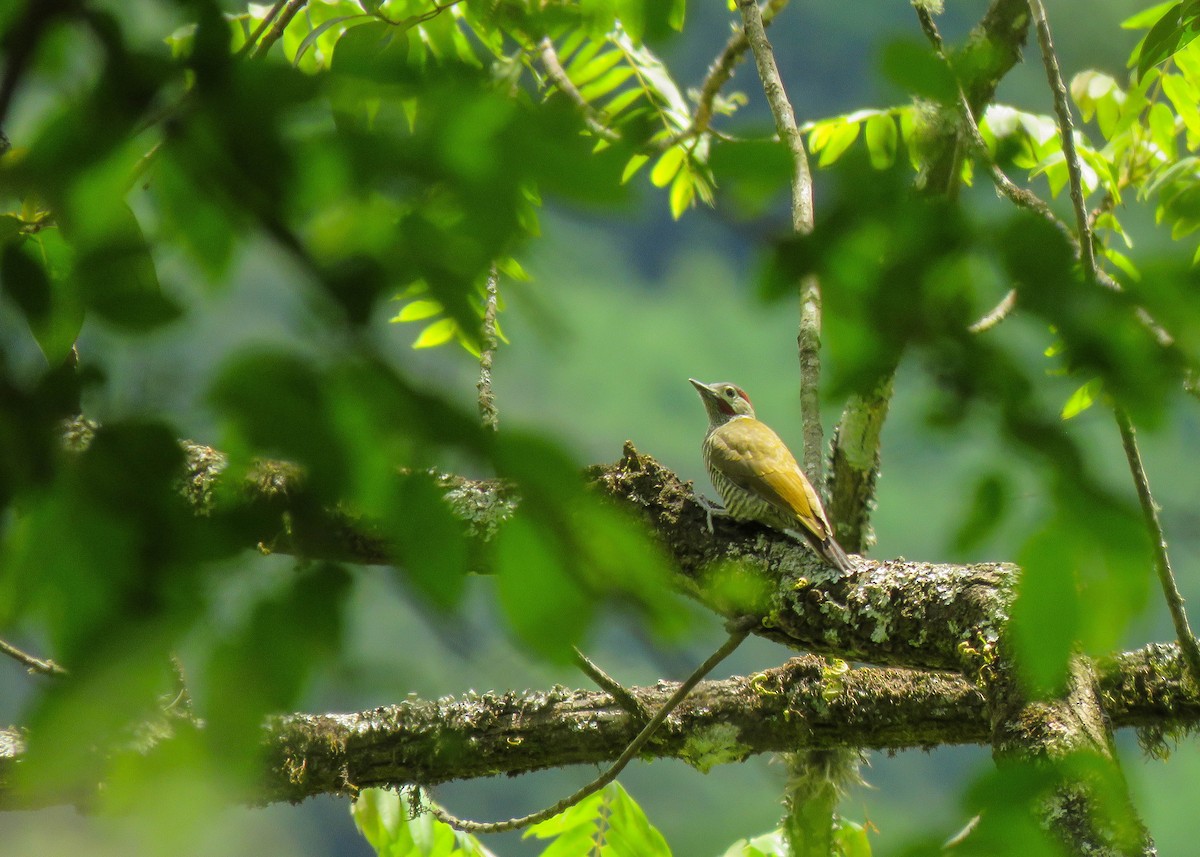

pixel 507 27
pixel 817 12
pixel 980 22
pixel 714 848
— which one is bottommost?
pixel 714 848

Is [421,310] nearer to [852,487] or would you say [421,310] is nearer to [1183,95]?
[1183,95]

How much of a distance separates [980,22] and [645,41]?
122 inches

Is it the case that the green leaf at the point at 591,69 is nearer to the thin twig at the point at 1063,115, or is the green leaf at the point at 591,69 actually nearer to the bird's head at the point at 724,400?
the thin twig at the point at 1063,115

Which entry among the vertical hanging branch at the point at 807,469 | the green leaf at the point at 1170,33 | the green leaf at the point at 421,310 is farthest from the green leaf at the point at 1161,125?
the green leaf at the point at 421,310

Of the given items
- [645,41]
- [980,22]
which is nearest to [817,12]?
[980,22]

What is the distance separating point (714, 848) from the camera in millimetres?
4141

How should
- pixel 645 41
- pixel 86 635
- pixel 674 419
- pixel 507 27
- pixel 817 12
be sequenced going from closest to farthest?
pixel 86 635 → pixel 507 27 → pixel 645 41 → pixel 674 419 → pixel 817 12

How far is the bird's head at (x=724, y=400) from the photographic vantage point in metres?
5.68

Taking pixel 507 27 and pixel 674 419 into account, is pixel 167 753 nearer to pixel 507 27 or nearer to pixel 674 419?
pixel 507 27

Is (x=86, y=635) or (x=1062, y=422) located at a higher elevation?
(x=1062, y=422)

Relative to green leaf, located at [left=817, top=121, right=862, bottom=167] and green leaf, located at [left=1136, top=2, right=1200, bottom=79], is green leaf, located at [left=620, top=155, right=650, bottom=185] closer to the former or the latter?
green leaf, located at [left=1136, top=2, right=1200, bottom=79]

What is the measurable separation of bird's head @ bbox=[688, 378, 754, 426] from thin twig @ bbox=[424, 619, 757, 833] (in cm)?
284

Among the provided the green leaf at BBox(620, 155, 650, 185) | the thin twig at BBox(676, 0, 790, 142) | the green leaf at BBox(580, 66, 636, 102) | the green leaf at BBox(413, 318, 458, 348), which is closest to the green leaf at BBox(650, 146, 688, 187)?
the green leaf at BBox(580, 66, 636, 102)

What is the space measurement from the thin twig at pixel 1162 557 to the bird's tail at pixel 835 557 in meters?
0.81
